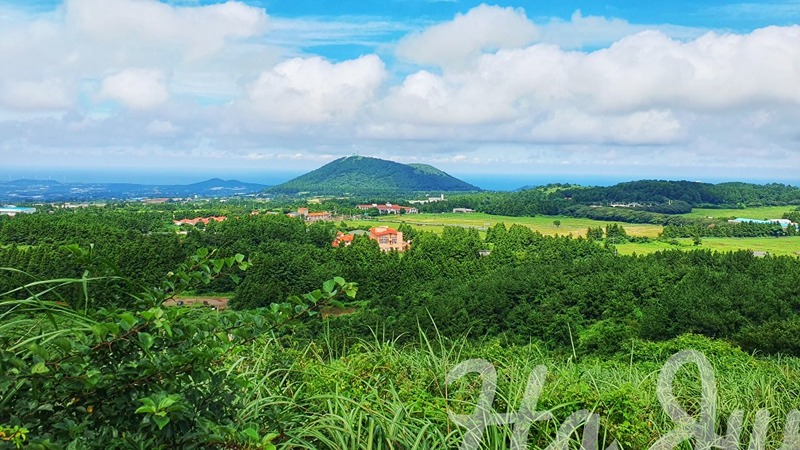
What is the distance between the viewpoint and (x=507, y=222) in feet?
245

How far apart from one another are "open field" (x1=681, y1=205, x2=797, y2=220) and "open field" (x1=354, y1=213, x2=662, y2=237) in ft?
46.3

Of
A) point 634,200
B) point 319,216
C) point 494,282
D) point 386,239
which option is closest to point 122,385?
point 494,282

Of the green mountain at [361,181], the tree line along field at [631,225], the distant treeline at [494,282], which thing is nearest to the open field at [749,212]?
the tree line along field at [631,225]

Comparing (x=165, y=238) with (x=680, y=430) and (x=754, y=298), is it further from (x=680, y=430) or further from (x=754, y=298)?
(x=680, y=430)

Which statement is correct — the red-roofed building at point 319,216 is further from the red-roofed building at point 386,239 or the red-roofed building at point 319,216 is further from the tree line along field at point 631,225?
the red-roofed building at point 386,239

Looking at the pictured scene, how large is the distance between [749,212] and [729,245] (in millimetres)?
37814

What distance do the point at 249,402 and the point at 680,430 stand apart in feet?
5.66

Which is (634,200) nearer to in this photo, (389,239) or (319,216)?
(319,216)

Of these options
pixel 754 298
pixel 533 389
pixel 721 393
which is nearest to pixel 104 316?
pixel 533 389

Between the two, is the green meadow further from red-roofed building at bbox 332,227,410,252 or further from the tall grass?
the tall grass

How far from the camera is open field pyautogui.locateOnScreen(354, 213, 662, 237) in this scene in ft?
218

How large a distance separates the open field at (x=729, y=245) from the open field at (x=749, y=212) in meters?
20.2

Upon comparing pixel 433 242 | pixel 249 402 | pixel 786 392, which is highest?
pixel 249 402

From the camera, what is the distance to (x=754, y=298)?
63.3 ft
